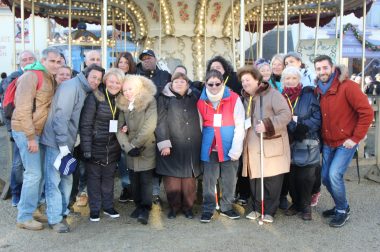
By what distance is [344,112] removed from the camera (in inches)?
171

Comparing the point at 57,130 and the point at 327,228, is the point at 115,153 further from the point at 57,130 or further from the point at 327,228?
the point at 327,228

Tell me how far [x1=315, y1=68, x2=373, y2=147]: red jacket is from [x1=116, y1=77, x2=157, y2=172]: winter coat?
1.85 metres

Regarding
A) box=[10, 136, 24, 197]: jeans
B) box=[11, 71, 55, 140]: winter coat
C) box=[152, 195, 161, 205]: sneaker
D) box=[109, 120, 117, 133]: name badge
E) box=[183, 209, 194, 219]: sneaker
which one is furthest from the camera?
box=[152, 195, 161, 205]: sneaker

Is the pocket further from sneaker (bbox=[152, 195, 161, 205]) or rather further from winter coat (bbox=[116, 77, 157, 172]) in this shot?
sneaker (bbox=[152, 195, 161, 205])

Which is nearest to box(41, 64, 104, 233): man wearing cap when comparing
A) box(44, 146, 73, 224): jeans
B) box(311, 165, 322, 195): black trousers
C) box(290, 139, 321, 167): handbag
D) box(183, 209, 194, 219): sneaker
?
box(44, 146, 73, 224): jeans

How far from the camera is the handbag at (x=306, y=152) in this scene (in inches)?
180

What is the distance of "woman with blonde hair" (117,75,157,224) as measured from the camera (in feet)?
14.7

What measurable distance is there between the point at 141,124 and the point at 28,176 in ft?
4.18

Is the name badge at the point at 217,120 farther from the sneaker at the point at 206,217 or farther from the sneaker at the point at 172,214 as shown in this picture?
the sneaker at the point at 172,214

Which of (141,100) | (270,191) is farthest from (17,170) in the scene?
(270,191)

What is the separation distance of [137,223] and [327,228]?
2.04m

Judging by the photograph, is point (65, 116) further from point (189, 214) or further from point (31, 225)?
point (189, 214)

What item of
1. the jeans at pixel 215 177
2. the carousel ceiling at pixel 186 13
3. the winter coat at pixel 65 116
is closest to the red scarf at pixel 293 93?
the jeans at pixel 215 177

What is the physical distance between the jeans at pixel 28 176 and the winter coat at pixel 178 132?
4.16 ft
